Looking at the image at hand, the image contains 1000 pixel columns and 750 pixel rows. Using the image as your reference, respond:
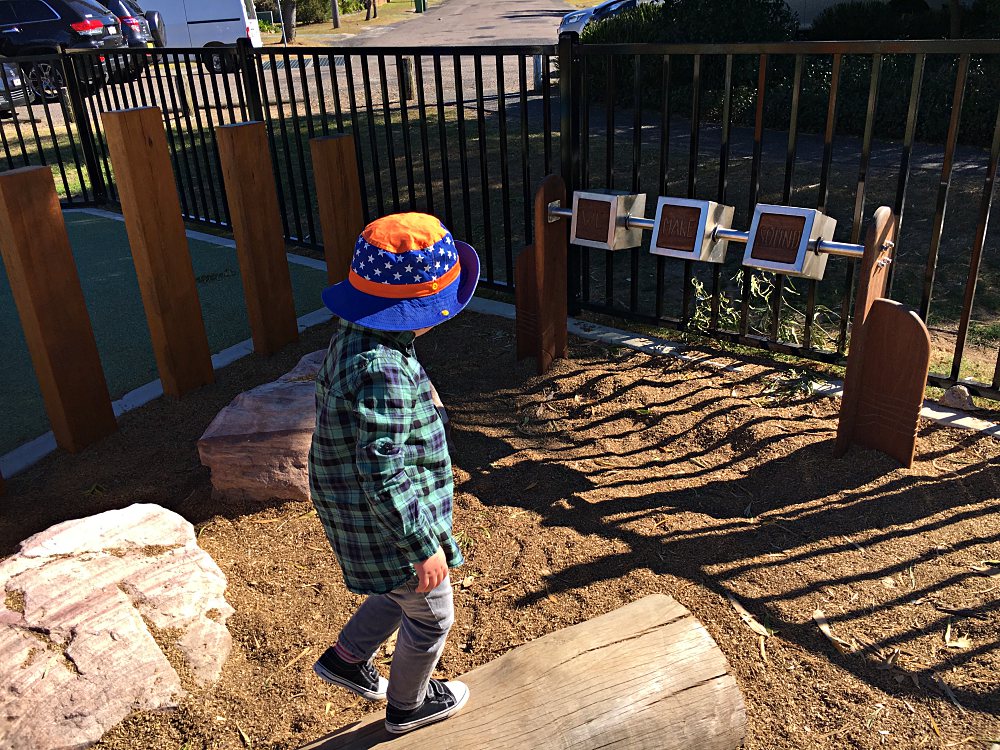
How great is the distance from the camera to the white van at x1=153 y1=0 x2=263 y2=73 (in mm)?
18594

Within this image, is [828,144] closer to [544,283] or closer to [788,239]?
[788,239]

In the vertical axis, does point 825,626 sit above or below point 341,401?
below

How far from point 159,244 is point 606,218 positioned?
2100 millimetres

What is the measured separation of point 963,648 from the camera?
2490 millimetres

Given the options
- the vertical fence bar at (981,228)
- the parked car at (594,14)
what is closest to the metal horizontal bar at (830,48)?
the vertical fence bar at (981,228)

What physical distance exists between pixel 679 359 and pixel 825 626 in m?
1.94

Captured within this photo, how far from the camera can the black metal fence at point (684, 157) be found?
3.83 meters

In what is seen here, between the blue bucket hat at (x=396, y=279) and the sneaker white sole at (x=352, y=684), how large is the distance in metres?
0.97

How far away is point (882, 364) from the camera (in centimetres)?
324

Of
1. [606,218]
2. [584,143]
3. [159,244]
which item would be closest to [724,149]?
[606,218]

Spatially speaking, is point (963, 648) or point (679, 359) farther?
point (679, 359)

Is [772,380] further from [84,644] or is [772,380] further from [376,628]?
[84,644]

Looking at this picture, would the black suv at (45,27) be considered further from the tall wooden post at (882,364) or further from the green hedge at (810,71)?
the tall wooden post at (882,364)

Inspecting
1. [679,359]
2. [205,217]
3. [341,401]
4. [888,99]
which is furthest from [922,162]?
[341,401]
